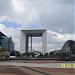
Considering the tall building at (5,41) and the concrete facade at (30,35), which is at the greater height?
the concrete facade at (30,35)

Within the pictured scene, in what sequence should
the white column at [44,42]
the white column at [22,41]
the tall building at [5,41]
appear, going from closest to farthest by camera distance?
1. the tall building at [5,41]
2. the white column at [44,42]
3. the white column at [22,41]

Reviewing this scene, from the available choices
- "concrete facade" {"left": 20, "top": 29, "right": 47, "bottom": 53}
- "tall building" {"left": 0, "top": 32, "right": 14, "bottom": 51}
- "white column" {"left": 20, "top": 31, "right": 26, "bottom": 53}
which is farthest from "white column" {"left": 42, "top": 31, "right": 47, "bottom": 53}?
"tall building" {"left": 0, "top": 32, "right": 14, "bottom": 51}

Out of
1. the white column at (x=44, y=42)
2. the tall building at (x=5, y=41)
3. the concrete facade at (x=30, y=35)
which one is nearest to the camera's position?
the tall building at (x=5, y=41)

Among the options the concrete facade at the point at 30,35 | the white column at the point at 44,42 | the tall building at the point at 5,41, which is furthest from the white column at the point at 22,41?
the tall building at the point at 5,41

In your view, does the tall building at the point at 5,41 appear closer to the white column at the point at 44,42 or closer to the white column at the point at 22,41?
the white column at the point at 22,41

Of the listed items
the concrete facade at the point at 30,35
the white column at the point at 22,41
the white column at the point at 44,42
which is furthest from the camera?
the white column at the point at 22,41

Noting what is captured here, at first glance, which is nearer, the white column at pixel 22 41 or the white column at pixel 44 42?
the white column at pixel 44 42

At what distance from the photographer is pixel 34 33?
12506cm

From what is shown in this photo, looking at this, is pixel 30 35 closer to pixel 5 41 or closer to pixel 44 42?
pixel 44 42

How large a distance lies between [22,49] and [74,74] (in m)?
115

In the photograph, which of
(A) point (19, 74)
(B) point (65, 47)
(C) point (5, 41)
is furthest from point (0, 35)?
(A) point (19, 74)

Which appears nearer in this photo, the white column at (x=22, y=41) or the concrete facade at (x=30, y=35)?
the concrete facade at (x=30, y=35)

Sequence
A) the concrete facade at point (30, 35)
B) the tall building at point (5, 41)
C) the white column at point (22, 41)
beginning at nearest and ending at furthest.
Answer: the tall building at point (5, 41), the concrete facade at point (30, 35), the white column at point (22, 41)

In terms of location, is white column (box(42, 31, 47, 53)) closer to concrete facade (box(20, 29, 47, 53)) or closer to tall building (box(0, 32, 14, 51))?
concrete facade (box(20, 29, 47, 53))
